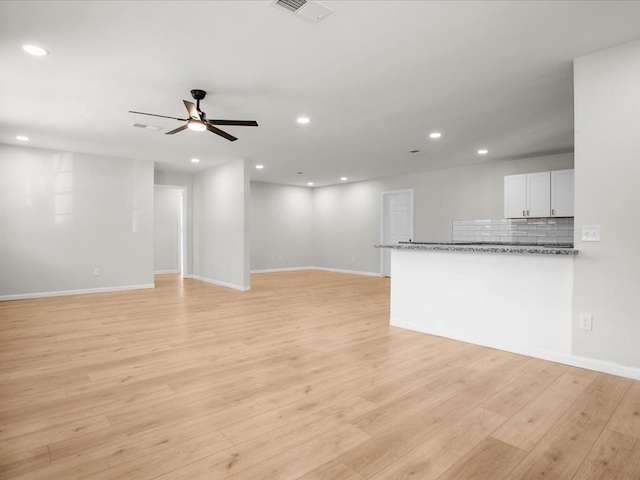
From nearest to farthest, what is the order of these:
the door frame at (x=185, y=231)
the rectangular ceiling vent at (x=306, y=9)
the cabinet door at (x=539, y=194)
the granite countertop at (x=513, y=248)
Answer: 1. the rectangular ceiling vent at (x=306, y=9)
2. the granite countertop at (x=513, y=248)
3. the cabinet door at (x=539, y=194)
4. the door frame at (x=185, y=231)

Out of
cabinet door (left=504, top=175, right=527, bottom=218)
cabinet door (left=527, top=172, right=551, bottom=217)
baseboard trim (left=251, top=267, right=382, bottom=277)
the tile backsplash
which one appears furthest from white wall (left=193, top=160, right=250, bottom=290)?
cabinet door (left=527, top=172, right=551, bottom=217)

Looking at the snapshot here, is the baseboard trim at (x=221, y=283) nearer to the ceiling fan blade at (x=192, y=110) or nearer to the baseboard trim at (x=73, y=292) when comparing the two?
the baseboard trim at (x=73, y=292)

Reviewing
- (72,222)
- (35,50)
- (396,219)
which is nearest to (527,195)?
(396,219)

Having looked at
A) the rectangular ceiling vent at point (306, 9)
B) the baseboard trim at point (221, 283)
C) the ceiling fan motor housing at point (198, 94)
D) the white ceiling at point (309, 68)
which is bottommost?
the baseboard trim at point (221, 283)

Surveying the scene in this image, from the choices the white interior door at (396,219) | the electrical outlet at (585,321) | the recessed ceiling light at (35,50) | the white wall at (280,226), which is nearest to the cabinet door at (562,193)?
the white interior door at (396,219)

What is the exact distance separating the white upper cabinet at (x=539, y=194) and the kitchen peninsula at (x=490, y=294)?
2860mm

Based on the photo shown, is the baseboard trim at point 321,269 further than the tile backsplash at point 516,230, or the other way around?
the baseboard trim at point 321,269

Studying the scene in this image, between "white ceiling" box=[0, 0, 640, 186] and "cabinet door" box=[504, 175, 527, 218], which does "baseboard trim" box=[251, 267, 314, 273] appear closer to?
"white ceiling" box=[0, 0, 640, 186]

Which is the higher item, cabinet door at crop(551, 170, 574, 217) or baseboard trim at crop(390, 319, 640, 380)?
cabinet door at crop(551, 170, 574, 217)

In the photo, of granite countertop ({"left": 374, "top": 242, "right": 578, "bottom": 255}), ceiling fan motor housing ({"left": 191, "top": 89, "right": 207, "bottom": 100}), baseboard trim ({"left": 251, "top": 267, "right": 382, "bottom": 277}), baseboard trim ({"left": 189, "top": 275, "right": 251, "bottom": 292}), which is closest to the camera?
granite countertop ({"left": 374, "top": 242, "right": 578, "bottom": 255})

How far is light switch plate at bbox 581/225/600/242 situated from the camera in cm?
285

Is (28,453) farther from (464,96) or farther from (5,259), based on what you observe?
(5,259)

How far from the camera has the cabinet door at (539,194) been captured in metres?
5.99

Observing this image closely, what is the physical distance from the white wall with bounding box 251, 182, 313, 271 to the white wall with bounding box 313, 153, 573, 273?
343 mm
